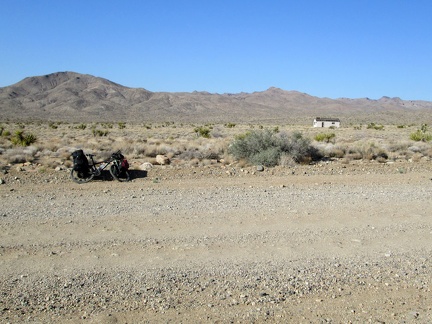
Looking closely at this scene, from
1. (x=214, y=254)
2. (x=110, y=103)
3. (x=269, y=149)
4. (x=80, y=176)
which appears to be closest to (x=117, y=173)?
(x=80, y=176)

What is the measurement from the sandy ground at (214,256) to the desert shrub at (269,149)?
6125 millimetres

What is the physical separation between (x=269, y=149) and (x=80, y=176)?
315 inches

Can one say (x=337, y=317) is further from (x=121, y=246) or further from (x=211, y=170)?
(x=211, y=170)

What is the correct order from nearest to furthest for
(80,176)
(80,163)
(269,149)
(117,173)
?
(80,163), (80,176), (117,173), (269,149)

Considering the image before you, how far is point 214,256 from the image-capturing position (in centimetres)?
655

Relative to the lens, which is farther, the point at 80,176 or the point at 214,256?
the point at 80,176

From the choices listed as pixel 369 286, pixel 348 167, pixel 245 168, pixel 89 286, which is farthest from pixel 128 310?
pixel 348 167

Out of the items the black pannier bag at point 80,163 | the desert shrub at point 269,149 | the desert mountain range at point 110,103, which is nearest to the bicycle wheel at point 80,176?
the black pannier bag at point 80,163

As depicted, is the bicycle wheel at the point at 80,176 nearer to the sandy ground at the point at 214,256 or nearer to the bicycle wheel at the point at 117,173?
the bicycle wheel at the point at 117,173

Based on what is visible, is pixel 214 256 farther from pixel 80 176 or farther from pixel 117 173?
pixel 80 176

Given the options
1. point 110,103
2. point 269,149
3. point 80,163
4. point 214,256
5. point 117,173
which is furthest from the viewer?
point 110,103

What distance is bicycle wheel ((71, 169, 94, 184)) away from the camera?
1352cm

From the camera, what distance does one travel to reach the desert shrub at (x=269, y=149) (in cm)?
1780

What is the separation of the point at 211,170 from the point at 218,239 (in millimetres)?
8757
